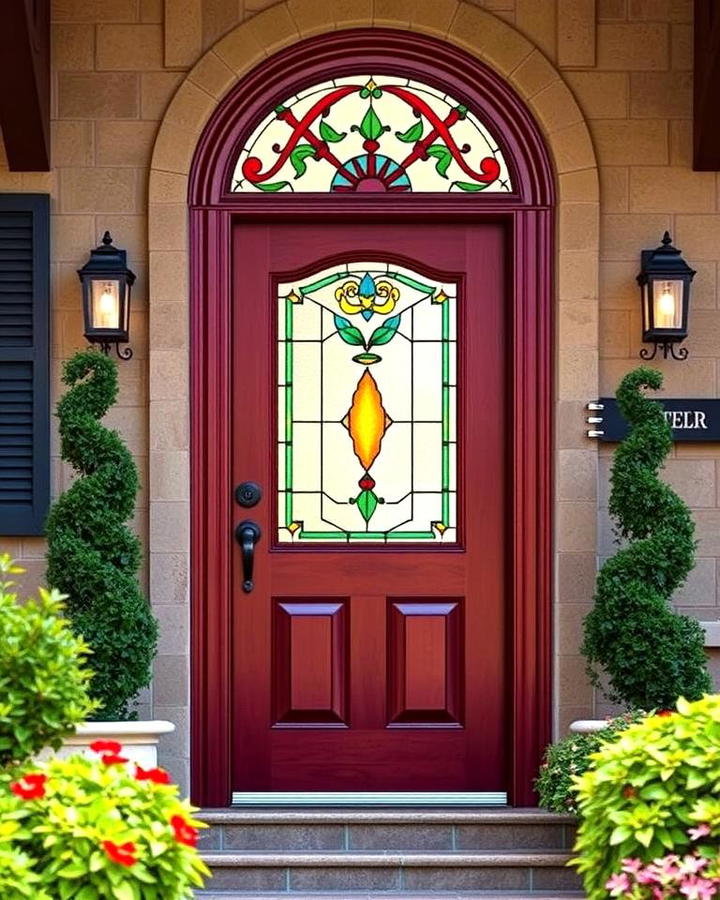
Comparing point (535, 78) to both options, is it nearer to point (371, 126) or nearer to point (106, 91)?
point (371, 126)

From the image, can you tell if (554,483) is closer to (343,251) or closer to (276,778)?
(343,251)

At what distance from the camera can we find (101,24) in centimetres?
536

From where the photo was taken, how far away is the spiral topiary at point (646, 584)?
4.82 meters

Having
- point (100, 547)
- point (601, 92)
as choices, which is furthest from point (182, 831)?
point (601, 92)

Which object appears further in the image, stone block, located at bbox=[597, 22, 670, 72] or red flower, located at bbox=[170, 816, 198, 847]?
stone block, located at bbox=[597, 22, 670, 72]

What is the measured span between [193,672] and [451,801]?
102cm

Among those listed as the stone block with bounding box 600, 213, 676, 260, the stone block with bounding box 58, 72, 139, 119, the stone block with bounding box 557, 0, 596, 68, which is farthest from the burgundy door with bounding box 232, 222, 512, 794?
the stone block with bounding box 557, 0, 596, 68

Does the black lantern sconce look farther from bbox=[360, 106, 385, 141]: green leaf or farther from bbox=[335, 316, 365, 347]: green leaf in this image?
bbox=[360, 106, 385, 141]: green leaf

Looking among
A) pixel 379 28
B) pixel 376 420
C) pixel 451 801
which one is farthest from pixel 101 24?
pixel 451 801

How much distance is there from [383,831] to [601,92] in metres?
2.69

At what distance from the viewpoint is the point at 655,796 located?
3.36 meters

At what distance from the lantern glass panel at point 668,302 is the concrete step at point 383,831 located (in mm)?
1731

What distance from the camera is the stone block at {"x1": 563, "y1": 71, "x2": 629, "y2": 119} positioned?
17.5 feet

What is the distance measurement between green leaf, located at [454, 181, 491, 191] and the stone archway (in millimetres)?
264
